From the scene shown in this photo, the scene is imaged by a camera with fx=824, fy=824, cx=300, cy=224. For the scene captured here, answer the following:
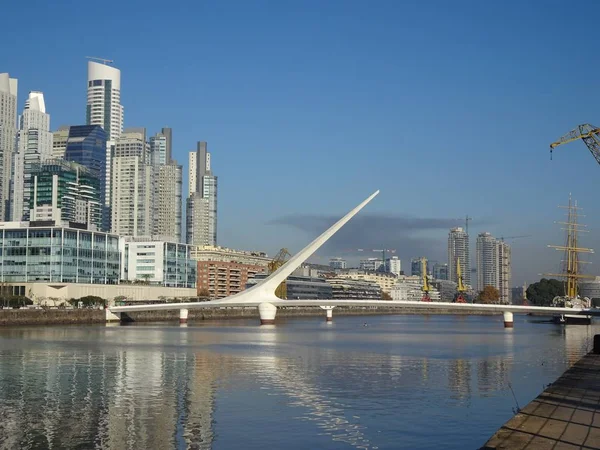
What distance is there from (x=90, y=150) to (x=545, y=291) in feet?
369

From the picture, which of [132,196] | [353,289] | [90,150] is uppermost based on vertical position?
[90,150]

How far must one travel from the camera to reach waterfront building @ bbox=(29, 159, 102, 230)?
148000mm

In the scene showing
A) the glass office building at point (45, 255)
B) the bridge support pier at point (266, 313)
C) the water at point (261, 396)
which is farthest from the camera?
the glass office building at point (45, 255)

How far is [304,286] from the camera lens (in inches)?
5413

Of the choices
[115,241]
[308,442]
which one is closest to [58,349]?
[308,442]

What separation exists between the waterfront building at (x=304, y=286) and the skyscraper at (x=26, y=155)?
159ft

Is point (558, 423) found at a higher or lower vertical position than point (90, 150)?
lower

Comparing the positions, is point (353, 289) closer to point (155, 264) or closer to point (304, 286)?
point (304, 286)

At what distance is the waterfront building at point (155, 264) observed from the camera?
98.5 m

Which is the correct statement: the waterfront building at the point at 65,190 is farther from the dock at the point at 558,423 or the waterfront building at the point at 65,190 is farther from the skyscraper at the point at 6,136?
the dock at the point at 558,423

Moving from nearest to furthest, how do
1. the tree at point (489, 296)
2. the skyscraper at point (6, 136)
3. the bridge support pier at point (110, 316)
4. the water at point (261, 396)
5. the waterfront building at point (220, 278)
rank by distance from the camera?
1. the water at point (261, 396)
2. the bridge support pier at point (110, 316)
3. the waterfront building at point (220, 278)
4. the tree at point (489, 296)
5. the skyscraper at point (6, 136)

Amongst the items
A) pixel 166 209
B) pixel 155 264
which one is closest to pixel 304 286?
pixel 155 264

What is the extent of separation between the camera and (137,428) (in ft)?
45.6

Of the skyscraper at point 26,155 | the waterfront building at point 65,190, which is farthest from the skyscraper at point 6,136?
the waterfront building at point 65,190
